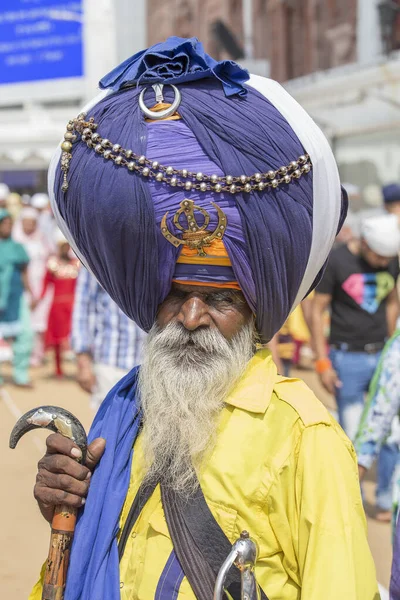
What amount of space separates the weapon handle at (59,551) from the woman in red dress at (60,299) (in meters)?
8.65

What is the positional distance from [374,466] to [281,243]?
524 centimetres

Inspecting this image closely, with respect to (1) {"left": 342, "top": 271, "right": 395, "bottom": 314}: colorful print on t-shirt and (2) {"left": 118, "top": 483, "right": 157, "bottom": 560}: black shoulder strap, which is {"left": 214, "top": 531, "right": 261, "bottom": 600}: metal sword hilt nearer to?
(2) {"left": 118, "top": 483, "right": 157, "bottom": 560}: black shoulder strap

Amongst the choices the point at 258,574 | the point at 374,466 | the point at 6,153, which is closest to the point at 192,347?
the point at 258,574

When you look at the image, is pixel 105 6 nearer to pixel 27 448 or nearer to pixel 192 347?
pixel 27 448

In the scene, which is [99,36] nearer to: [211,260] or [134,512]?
[211,260]

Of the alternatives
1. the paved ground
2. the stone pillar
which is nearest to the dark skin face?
the paved ground

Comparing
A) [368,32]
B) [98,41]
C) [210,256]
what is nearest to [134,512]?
[210,256]

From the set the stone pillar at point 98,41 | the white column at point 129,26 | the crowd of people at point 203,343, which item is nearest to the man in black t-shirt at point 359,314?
the crowd of people at point 203,343

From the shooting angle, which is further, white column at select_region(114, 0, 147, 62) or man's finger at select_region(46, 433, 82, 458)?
white column at select_region(114, 0, 147, 62)

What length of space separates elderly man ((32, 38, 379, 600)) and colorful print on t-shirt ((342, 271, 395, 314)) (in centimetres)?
372

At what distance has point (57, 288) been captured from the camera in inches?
432

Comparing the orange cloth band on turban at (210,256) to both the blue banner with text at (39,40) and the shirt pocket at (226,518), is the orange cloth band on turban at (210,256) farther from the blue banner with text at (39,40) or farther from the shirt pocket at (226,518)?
the blue banner with text at (39,40)

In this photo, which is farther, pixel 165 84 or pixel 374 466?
pixel 374 466

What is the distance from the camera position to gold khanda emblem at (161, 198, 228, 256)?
2139 mm
